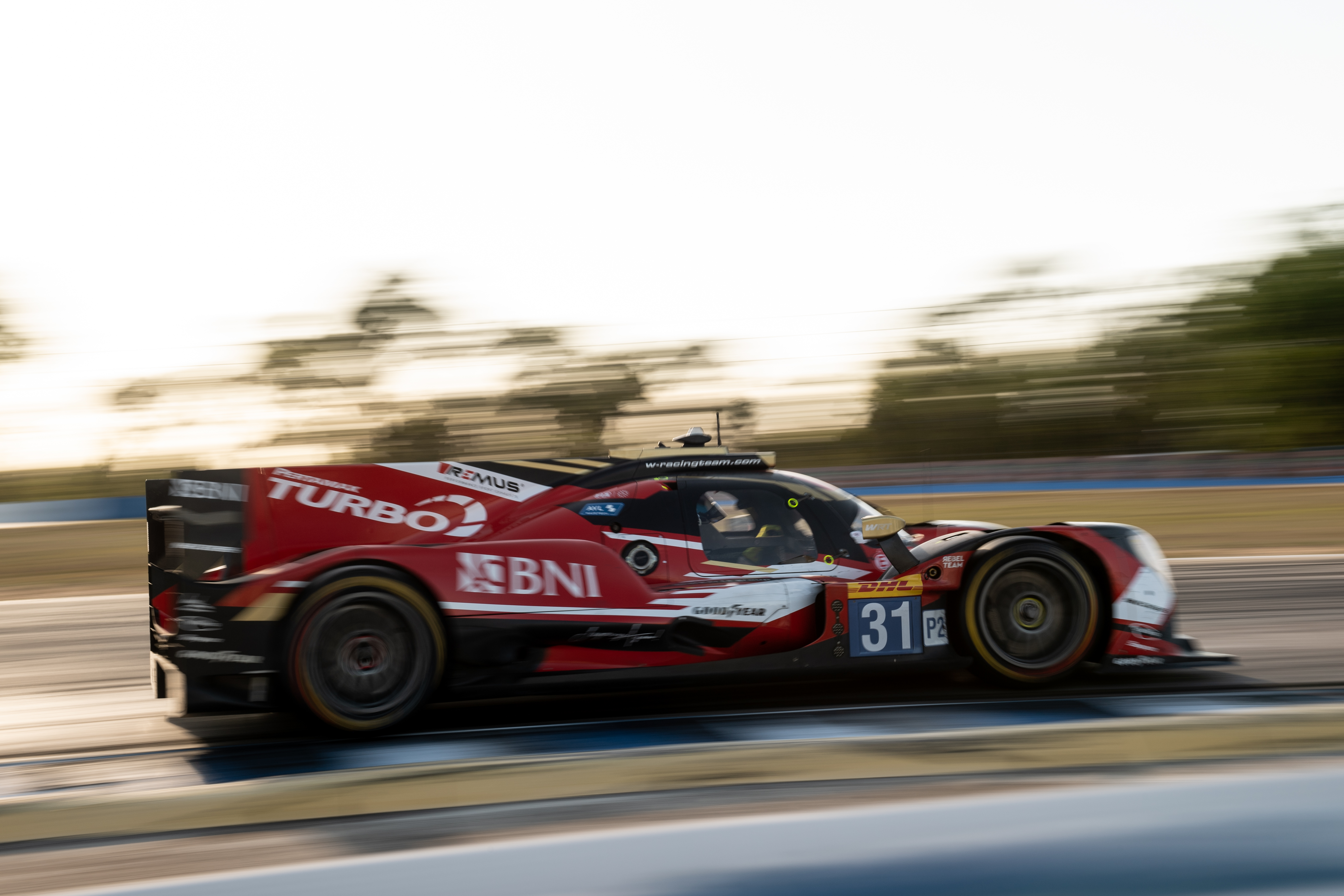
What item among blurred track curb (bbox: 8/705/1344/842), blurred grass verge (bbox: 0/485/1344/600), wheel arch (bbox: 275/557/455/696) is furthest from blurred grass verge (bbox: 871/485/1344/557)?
wheel arch (bbox: 275/557/455/696)

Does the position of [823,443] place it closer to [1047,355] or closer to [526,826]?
[1047,355]

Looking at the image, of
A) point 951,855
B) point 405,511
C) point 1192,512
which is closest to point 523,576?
point 405,511

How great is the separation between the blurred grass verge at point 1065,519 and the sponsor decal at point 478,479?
27.4 feet

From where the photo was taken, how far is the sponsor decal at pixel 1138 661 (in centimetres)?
539

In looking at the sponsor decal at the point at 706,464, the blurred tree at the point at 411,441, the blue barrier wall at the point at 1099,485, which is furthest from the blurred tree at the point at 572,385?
the sponsor decal at the point at 706,464

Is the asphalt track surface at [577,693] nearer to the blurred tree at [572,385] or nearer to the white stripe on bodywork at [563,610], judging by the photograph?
the white stripe on bodywork at [563,610]

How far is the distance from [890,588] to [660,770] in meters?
1.72

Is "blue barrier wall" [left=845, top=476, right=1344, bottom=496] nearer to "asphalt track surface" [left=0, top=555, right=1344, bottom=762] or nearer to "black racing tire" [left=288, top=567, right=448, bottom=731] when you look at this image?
"asphalt track surface" [left=0, top=555, right=1344, bottom=762]

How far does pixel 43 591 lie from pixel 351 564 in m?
10.3

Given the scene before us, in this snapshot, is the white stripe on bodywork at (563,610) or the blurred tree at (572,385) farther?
the blurred tree at (572,385)

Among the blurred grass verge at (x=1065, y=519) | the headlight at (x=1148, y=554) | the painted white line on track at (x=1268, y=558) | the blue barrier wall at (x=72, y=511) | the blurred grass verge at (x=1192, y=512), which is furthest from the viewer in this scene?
the blue barrier wall at (x=72, y=511)

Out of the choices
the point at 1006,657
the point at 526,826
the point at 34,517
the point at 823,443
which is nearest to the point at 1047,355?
the point at 823,443

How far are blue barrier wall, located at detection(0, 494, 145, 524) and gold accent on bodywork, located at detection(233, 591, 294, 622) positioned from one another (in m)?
20.2

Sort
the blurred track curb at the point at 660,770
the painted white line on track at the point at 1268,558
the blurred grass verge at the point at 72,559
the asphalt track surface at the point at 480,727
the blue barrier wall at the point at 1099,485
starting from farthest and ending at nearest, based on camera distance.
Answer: the blue barrier wall at the point at 1099,485, the blurred grass verge at the point at 72,559, the painted white line on track at the point at 1268,558, the blurred track curb at the point at 660,770, the asphalt track surface at the point at 480,727
